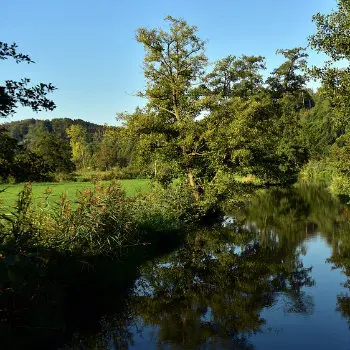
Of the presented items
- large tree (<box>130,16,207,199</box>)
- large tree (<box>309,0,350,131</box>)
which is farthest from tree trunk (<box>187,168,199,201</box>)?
large tree (<box>309,0,350,131</box>)

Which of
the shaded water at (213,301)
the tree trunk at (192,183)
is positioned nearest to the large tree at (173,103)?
the tree trunk at (192,183)

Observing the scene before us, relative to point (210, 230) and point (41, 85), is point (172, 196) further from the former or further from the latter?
point (41, 85)

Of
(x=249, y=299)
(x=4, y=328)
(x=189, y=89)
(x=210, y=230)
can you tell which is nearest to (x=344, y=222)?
(x=210, y=230)

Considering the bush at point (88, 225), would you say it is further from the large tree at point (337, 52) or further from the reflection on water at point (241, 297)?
the large tree at point (337, 52)

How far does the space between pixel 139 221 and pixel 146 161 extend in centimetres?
878

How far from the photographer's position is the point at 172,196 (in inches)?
859

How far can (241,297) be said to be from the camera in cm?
1068

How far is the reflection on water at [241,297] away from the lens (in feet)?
26.9

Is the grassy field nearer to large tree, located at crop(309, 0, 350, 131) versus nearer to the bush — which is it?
the bush

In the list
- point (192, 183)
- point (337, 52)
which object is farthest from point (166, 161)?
point (337, 52)

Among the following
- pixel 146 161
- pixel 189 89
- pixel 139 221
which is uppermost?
pixel 189 89

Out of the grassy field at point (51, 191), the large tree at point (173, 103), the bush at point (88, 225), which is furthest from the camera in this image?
the large tree at point (173, 103)

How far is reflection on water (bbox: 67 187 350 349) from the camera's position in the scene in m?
8.21

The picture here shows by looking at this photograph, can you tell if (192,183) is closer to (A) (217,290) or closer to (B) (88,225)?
(B) (88,225)
